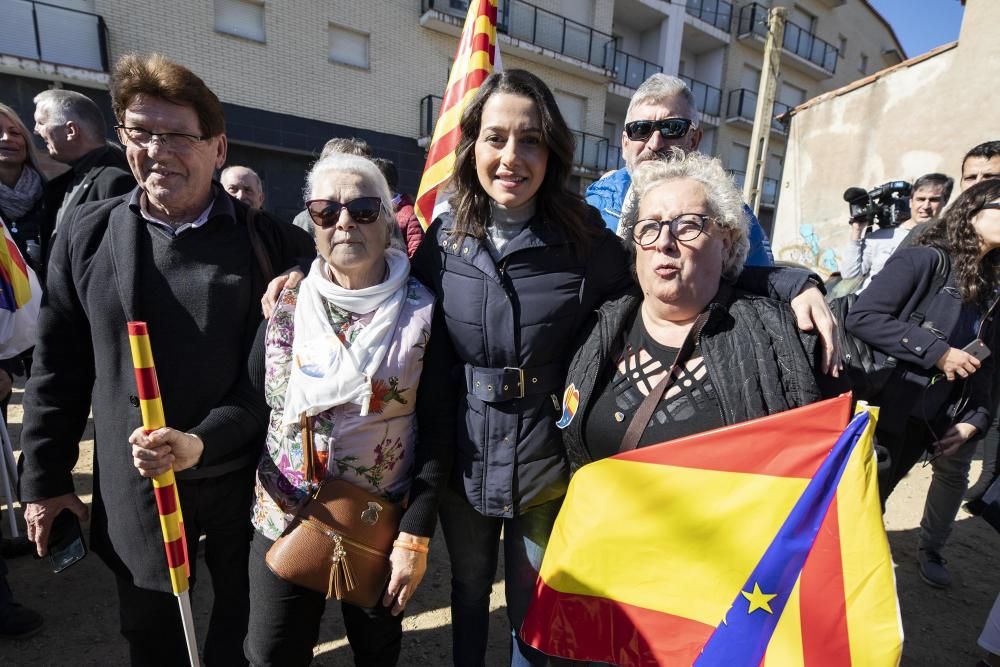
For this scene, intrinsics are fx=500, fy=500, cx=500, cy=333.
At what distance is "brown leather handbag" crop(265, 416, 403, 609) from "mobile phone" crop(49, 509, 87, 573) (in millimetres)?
798

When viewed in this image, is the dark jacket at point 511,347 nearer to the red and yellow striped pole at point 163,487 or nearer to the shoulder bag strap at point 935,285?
the red and yellow striped pole at point 163,487

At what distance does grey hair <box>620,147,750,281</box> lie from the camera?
157cm

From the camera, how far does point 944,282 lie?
239 centimetres

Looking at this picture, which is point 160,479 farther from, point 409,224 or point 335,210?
point 409,224

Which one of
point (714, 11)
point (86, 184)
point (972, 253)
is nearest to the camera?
point (972, 253)

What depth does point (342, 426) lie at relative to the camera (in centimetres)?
164

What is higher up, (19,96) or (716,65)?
(716,65)

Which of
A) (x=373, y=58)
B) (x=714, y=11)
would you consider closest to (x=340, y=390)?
(x=373, y=58)

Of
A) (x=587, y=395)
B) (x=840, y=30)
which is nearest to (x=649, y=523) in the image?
(x=587, y=395)

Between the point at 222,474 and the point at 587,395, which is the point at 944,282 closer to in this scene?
the point at 587,395

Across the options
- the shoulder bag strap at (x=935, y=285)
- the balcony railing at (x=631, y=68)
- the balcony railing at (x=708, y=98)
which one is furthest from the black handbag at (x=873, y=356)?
the balcony railing at (x=708, y=98)

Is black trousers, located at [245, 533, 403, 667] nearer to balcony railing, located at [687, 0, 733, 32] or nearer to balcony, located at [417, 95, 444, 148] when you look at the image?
balcony, located at [417, 95, 444, 148]

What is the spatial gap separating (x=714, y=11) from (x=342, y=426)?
2532cm

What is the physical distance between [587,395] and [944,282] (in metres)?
2.04
